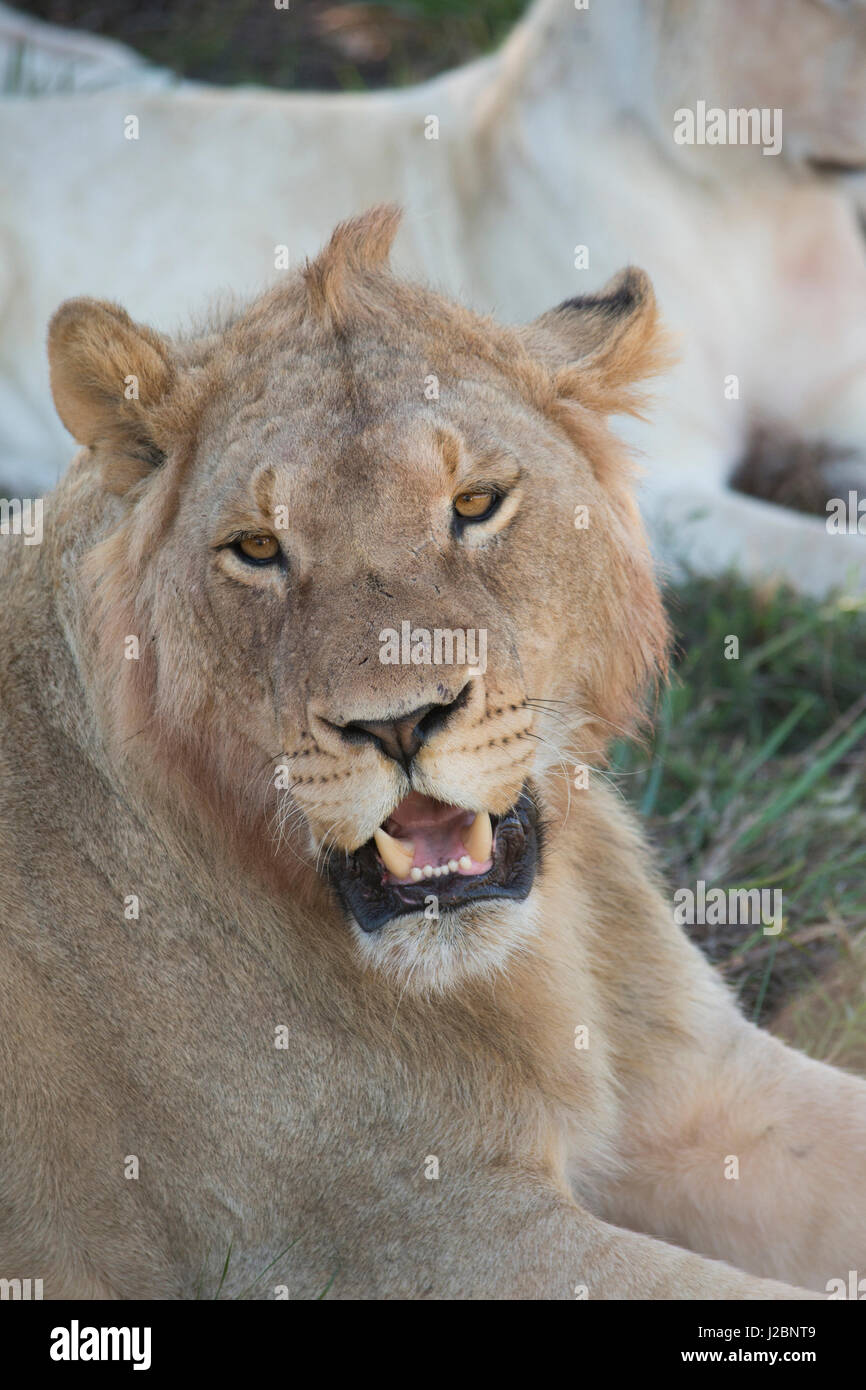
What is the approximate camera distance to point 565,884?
3.00 meters

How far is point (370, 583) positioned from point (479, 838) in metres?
0.40

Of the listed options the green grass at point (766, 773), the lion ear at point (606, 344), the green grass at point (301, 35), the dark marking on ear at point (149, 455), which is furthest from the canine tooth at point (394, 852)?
the green grass at point (301, 35)

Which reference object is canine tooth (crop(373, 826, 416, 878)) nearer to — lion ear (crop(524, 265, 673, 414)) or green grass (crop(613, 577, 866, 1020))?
lion ear (crop(524, 265, 673, 414))

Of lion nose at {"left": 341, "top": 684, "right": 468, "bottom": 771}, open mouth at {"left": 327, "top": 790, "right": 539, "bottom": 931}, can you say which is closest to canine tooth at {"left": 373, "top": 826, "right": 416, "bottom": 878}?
open mouth at {"left": 327, "top": 790, "right": 539, "bottom": 931}

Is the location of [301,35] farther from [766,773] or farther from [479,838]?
[479,838]

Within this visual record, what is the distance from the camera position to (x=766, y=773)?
4.52m

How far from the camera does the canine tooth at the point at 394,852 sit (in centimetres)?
246

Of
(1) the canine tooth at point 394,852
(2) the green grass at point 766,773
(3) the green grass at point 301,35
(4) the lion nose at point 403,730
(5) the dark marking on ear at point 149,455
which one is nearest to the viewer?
(4) the lion nose at point 403,730

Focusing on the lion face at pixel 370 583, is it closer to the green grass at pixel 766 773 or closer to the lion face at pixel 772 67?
the green grass at pixel 766 773

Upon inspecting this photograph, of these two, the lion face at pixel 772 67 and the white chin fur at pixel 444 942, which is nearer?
the white chin fur at pixel 444 942

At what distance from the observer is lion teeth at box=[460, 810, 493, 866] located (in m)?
2.52

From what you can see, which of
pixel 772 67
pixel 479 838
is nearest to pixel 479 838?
pixel 479 838

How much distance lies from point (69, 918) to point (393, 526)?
82 centimetres
